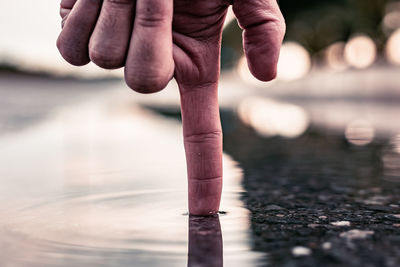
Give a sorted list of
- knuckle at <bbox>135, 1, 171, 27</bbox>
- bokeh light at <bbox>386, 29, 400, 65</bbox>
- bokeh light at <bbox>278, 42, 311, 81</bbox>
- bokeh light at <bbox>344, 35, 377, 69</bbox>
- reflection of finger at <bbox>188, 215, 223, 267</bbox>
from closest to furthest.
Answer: reflection of finger at <bbox>188, 215, 223, 267</bbox>, knuckle at <bbox>135, 1, 171, 27</bbox>, bokeh light at <bbox>386, 29, 400, 65</bbox>, bokeh light at <bbox>344, 35, 377, 69</bbox>, bokeh light at <bbox>278, 42, 311, 81</bbox>

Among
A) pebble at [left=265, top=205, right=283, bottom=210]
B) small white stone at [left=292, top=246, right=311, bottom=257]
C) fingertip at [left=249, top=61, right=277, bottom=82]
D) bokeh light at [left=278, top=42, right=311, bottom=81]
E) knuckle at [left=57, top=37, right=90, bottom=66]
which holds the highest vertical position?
bokeh light at [left=278, top=42, right=311, bottom=81]

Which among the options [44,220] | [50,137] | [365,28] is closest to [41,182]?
[44,220]

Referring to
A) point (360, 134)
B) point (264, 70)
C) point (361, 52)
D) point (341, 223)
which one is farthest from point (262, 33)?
point (361, 52)

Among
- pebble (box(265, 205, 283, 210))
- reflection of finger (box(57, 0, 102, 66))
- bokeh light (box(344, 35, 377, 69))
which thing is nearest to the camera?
reflection of finger (box(57, 0, 102, 66))

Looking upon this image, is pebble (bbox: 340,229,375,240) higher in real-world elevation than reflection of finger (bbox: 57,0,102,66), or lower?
lower

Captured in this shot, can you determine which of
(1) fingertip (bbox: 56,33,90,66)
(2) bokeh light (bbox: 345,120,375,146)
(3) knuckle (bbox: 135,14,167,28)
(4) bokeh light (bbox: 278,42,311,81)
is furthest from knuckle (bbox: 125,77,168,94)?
(4) bokeh light (bbox: 278,42,311,81)

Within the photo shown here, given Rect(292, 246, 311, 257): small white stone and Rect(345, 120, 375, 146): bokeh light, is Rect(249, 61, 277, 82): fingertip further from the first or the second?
Rect(345, 120, 375, 146): bokeh light
